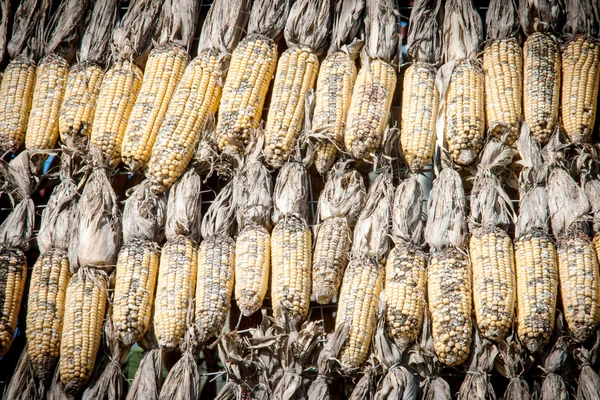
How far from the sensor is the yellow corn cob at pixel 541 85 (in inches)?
159

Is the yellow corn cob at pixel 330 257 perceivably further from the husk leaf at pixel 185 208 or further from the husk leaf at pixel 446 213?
the husk leaf at pixel 185 208

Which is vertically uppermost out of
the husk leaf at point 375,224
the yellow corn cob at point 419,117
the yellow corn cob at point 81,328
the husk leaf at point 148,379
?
the yellow corn cob at point 419,117

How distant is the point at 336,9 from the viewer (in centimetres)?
446

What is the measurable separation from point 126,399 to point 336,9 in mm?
2586

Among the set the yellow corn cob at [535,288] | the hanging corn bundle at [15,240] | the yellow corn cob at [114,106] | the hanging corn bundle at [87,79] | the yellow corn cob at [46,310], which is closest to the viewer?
the yellow corn cob at [535,288]

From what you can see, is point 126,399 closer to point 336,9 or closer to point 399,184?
point 399,184

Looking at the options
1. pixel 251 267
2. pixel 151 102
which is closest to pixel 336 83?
pixel 151 102

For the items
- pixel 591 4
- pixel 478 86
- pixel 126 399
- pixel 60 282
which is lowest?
pixel 126 399

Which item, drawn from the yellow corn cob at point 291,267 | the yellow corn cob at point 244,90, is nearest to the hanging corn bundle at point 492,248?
the yellow corn cob at point 291,267

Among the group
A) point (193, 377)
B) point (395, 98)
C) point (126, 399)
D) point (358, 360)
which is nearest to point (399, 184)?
point (395, 98)

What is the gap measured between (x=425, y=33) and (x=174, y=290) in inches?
83.7

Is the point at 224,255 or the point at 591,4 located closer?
the point at 224,255

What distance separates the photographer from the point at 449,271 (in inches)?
147

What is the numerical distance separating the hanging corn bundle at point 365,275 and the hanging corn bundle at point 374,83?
0.22 metres
